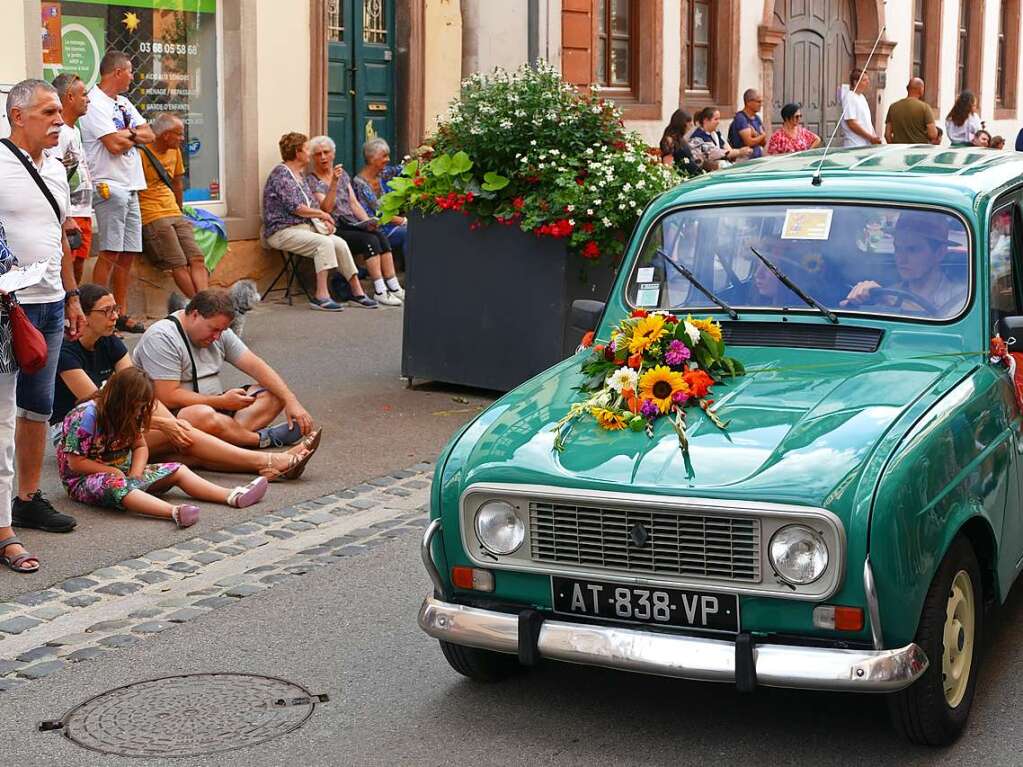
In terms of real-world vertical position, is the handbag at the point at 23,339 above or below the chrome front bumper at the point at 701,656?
above

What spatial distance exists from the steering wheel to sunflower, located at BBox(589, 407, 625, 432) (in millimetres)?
1224

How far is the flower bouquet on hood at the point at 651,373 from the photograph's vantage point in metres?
5.21

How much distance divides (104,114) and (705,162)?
26.8 ft

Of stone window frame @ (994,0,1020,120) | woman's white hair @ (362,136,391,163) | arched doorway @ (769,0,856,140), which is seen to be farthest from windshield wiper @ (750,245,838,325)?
stone window frame @ (994,0,1020,120)

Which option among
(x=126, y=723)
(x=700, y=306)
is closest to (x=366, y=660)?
(x=126, y=723)

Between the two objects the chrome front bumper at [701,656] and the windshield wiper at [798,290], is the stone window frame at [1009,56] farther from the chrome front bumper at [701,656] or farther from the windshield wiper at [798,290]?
the chrome front bumper at [701,656]

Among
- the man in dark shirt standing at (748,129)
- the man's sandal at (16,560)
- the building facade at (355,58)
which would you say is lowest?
the man's sandal at (16,560)

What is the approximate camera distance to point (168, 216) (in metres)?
13.1

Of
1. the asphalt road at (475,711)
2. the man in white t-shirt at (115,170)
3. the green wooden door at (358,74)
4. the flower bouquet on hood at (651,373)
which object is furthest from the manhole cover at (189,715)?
the green wooden door at (358,74)

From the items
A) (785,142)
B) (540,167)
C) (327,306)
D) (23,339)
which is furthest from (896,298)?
(785,142)

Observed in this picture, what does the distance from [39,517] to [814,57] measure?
19.8 meters

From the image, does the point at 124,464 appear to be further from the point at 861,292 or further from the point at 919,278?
the point at 919,278

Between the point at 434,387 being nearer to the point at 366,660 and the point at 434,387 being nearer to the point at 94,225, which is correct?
the point at 94,225

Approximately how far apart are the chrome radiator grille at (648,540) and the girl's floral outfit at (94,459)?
3506 millimetres
